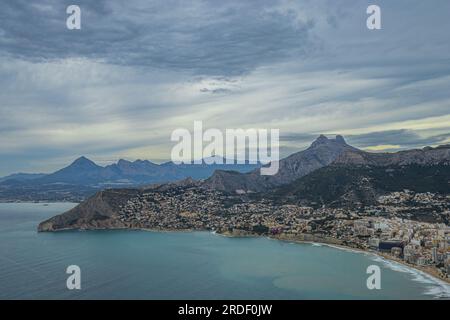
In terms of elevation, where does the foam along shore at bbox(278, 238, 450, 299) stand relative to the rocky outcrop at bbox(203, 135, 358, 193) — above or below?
below

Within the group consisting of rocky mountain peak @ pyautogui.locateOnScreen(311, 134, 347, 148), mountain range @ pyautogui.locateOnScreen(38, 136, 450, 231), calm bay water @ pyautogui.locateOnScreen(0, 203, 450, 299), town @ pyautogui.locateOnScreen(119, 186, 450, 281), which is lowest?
calm bay water @ pyautogui.locateOnScreen(0, 203, 450, 299)

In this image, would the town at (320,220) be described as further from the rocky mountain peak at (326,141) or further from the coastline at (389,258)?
the rocky mountain peak at (326,141)

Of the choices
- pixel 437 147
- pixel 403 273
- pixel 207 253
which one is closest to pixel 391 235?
pixel 403 273

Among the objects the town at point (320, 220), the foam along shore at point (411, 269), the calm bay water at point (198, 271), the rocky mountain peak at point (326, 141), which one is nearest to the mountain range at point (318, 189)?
the town at point (320, 220)

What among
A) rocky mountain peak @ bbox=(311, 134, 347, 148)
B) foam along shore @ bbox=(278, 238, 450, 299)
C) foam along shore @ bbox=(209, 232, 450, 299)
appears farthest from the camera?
rocky mountain peak @ bbox=(311, 134, 347, 148)

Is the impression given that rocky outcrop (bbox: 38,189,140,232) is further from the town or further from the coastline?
the coastline

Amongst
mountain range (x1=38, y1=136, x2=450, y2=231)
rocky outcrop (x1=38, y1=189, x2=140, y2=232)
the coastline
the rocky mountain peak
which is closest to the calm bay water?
the coastline
